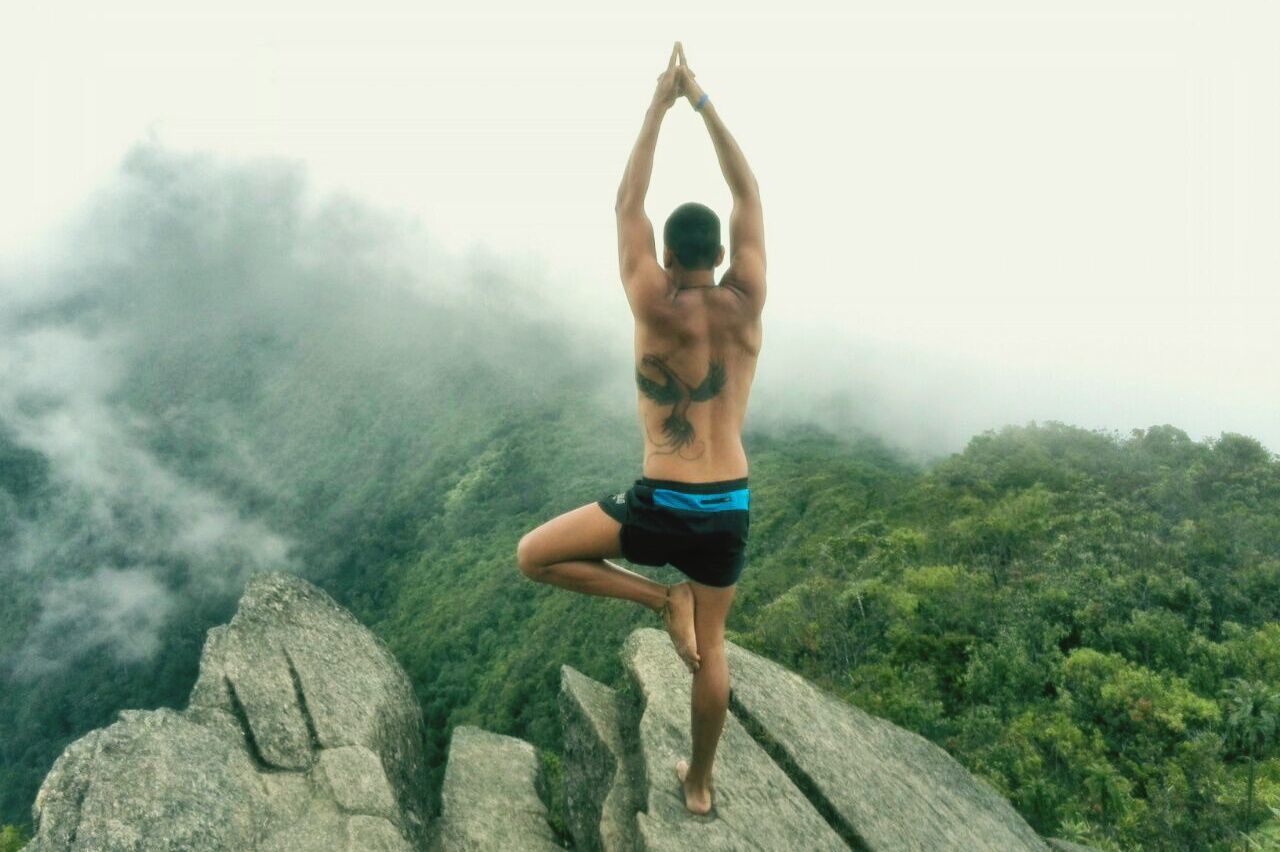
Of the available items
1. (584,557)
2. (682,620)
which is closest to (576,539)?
(584,557)

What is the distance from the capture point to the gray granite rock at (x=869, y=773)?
6.75 metres

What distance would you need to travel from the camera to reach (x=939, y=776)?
8.19 m

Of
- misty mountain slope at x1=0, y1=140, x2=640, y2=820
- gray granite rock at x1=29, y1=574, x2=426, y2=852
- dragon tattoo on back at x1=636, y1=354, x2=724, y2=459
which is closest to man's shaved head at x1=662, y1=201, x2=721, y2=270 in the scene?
dragon tattoo on back at x1=636, y1=354, x2=724, y2=459

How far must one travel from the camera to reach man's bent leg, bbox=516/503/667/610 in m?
4.49

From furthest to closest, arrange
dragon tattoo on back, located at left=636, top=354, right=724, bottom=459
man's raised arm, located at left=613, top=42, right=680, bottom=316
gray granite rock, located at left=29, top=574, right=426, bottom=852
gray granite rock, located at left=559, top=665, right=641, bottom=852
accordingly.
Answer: gray granite rock, located at left=559, top=665, right=641, bottom=852
gray granite rock, located at left=29, top=574, right=426, bottom=852
dragon tattoo on back, located at left=636, top=354, right=724, bottom=459
man's raised arm, located at left=613, top=42, right=680, bottom=316

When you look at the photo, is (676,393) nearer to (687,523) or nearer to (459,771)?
(687,523)

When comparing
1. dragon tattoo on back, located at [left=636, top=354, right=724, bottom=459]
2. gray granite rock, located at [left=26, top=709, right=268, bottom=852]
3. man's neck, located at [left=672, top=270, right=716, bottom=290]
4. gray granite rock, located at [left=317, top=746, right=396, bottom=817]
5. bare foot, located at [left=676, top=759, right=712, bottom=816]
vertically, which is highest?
man's neck, located at [left=672, top=270, right=716, bottom=290]

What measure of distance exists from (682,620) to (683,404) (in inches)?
51.3

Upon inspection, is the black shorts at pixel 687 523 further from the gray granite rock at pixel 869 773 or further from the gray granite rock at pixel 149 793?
the gray granite rock at pixel 149 793

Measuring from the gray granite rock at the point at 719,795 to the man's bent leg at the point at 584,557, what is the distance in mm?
2086

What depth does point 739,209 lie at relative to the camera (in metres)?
4.39

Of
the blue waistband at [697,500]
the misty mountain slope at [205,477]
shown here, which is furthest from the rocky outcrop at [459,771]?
the misty mountain slope at [205,477]

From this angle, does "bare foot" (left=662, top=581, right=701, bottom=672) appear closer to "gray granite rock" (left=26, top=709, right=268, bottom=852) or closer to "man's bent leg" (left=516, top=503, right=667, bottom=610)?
"man's bent leg" (left=516, top=503, right=667, bottom=610)

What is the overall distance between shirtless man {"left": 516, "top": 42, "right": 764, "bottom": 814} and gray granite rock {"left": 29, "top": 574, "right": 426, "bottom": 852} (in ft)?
11.8
